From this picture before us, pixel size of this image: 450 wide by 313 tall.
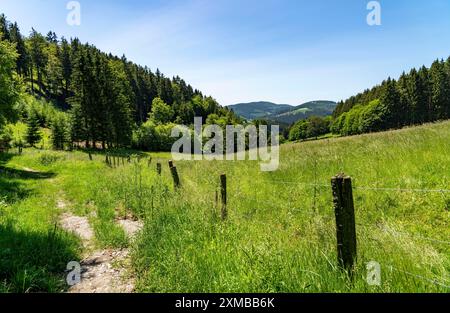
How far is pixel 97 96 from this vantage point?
178 feet

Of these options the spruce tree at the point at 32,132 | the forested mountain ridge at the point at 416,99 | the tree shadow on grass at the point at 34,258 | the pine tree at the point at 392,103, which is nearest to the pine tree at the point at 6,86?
the tree shadow on grass at the point at 34,258

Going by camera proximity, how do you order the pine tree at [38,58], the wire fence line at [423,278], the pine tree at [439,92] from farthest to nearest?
1. the pine tree at [38,58]
2. the pine tree at [439,92]
3. the wire fence line at [423,278]

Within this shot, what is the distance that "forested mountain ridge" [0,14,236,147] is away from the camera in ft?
178

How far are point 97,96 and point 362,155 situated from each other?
5267cm

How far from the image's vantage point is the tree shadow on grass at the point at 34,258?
→ 5.12 metres

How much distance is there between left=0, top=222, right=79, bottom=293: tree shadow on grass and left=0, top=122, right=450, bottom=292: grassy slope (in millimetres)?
53

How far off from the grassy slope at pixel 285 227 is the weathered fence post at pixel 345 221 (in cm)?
18

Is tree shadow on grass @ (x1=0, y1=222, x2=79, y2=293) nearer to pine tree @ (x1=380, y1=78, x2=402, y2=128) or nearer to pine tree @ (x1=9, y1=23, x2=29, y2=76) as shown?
pine tree @ (x1=380, y1=78, x2=402, y2=128)

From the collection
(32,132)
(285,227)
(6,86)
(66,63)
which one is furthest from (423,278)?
(66,63)

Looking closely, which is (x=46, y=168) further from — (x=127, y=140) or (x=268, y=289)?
(x=127, y=140)

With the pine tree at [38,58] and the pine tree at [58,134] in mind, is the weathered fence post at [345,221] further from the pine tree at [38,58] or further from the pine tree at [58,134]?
the pine tree at [38,58]

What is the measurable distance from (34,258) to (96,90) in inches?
2119

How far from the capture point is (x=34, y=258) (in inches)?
238
